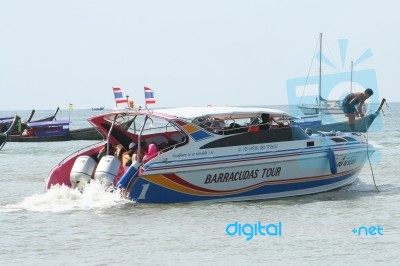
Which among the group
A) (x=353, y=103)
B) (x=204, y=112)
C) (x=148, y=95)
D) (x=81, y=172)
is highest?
(x=204, y=112)

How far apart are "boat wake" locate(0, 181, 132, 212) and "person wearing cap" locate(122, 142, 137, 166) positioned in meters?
1.01

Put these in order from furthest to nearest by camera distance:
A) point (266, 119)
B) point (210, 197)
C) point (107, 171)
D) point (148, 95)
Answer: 1. point (148, 95)
2. point (266, 119)
3. point (210, 197)
4. point (107, 171)

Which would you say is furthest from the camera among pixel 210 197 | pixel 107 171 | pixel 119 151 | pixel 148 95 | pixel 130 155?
pixel 148 95

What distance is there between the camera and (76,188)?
19.2m

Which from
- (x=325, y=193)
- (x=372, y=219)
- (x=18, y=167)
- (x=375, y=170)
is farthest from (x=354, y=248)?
(x=18, y=167)

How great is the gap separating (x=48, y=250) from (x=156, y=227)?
8.50 feet

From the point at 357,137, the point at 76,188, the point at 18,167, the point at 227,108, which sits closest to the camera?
the point at 76,188

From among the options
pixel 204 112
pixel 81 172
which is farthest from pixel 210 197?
pixel 81 172

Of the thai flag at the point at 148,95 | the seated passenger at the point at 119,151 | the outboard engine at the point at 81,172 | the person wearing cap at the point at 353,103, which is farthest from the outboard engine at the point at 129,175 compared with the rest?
the thai flag at the point at 148,95

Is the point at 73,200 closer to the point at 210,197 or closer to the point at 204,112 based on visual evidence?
the point at 210,197

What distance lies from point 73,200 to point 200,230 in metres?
3.70

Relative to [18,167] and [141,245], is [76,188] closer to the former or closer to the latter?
[141,245]

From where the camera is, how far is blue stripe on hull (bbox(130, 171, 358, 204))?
1831 cm

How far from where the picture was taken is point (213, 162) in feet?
61.6
